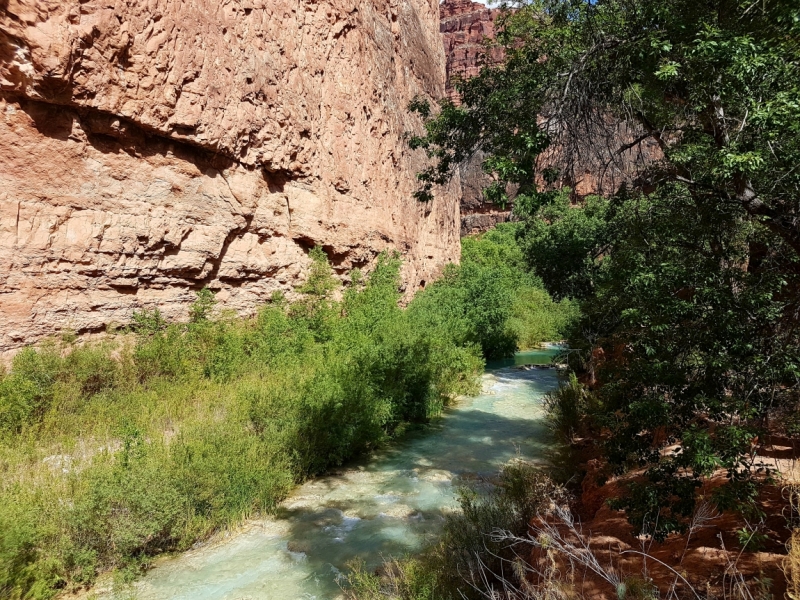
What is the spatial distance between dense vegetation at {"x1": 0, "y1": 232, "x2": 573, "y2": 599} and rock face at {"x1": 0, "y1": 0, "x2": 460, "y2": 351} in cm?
66

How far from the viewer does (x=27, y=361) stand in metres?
6.36

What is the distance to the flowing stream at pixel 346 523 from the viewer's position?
445 cm

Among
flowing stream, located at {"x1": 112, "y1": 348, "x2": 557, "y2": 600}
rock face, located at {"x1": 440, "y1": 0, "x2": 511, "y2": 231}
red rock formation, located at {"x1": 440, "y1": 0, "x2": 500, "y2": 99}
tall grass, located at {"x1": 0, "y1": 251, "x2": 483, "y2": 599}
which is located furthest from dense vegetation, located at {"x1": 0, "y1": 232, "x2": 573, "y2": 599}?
red rock formation, located at {"x1": 440, "y1": 0, "x2": 500, "y2": 99}

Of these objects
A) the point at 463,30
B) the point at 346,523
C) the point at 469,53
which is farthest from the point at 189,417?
the point at 463,30

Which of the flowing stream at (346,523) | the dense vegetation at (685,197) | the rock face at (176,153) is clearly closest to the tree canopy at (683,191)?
the dense vegetation at (685,197)

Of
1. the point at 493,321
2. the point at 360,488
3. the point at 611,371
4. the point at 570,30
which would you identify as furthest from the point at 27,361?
the point at 493,321

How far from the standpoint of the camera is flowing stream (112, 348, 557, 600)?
4.45 m

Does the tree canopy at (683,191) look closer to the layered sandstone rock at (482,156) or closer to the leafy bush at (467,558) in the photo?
the layered sandstone rock at (482,156)

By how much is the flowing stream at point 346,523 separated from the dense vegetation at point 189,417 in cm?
28

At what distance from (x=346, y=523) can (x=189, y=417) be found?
8.70 feet

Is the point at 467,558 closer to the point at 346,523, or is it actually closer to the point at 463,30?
the point at 346,523

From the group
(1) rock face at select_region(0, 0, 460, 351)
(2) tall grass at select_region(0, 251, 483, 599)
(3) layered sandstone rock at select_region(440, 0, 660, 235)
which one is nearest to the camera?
(2) tall grass at select_region(0, 251, 483, 599)

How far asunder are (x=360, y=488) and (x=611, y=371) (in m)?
4.31

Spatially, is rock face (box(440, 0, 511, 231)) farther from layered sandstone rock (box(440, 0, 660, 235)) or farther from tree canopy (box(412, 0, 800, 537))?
tree canopy (box(412, 0, 800, 537))
